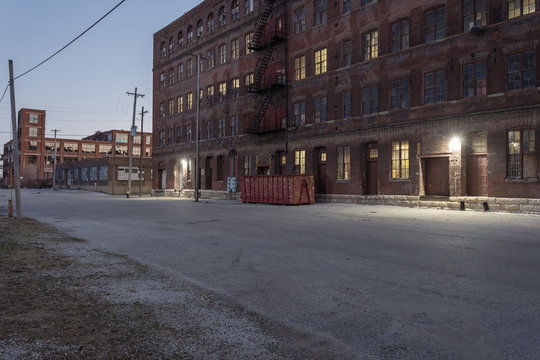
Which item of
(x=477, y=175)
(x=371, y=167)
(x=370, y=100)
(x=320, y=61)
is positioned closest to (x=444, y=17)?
(x=370, y=100)

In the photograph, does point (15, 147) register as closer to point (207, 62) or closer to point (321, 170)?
point (321, 170)

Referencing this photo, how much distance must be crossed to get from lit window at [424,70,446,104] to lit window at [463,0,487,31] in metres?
2.71

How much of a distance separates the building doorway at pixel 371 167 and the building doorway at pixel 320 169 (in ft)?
12.2

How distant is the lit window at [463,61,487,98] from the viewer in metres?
20.7

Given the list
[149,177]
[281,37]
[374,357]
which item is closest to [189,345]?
[374,357]

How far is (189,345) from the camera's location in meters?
3.50

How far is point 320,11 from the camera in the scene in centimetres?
2956

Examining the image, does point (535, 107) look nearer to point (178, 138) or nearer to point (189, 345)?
point (189, 345)

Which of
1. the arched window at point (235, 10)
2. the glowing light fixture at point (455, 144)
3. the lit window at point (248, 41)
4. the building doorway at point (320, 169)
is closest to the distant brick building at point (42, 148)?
the arched window at point (235, 10)

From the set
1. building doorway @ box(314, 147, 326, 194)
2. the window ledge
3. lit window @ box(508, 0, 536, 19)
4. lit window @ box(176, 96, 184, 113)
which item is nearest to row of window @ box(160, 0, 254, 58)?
lit window @ box(176, 96, 184, 113)

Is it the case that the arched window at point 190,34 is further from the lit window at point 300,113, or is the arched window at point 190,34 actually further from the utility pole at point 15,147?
the utility pole at point 15,147

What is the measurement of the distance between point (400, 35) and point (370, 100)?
4.27 meters

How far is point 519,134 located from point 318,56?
15182 mm

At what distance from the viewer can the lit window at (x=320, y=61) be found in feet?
96.1
